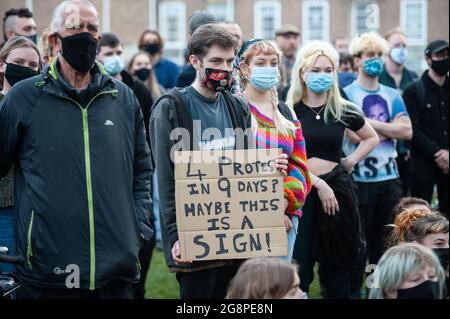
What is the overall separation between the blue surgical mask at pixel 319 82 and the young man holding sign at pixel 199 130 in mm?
1837

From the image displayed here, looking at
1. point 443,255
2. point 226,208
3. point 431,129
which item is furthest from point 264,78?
point 431,129

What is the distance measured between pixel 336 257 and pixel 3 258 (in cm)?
334

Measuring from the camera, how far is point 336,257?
761 centimetres

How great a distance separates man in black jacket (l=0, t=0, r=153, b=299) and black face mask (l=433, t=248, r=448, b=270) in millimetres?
2156

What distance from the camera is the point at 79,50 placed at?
5238 millimetres

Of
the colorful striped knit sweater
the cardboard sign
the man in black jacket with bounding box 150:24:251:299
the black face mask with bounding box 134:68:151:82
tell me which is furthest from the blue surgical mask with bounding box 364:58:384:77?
the cardboard sign

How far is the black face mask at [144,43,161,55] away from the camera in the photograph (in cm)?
1295

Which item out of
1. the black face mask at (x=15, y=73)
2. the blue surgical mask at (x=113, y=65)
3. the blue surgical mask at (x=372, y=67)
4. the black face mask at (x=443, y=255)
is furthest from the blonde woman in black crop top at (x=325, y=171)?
the blue surgical mask at (x=113, y=65)

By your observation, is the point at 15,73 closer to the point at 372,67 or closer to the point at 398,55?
the point at 372,67

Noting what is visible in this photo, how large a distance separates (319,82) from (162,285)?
3526 millimetres

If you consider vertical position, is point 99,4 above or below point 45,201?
above

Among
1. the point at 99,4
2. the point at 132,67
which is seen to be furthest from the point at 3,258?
A: the point at 99,4

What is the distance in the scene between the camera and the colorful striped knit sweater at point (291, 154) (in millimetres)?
6469

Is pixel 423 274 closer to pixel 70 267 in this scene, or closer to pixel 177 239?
pixel 177 239
